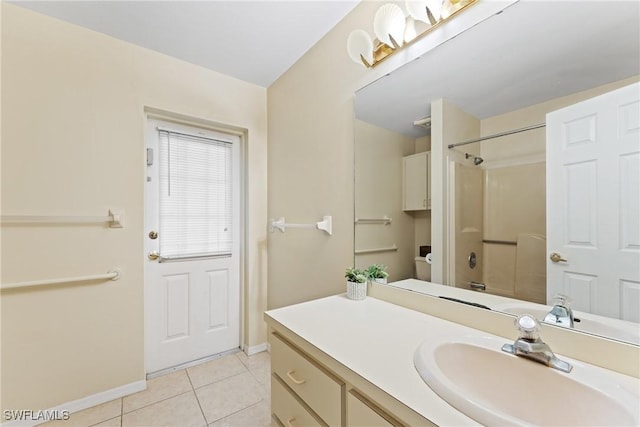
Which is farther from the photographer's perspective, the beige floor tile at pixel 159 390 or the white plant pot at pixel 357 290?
the beige floor tile at pixel 159 390

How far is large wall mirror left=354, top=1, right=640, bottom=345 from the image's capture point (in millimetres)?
734

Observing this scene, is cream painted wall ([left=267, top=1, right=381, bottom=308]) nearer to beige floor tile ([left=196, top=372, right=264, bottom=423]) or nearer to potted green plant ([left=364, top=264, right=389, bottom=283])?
potted green plant ([left=364, top=264, right=389, bottom=283])

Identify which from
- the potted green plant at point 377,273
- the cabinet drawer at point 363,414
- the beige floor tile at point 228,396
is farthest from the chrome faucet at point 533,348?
the beige floor tile at point 228,396

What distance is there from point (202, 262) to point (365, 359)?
1834mm

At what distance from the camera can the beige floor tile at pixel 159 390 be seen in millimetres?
1691

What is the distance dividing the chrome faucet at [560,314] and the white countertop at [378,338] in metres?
0.27

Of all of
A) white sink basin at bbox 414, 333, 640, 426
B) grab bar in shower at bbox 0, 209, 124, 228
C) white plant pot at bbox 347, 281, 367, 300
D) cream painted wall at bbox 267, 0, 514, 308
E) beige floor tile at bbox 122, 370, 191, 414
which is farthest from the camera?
beige floor tile at bbox 122, 370, 191, 414

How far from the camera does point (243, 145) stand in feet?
7.89

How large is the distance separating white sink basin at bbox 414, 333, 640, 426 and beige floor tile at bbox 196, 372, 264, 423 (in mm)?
1438

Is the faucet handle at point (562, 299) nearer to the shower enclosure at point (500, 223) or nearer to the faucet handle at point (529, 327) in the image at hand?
the shower enclosure at point (500, 223)

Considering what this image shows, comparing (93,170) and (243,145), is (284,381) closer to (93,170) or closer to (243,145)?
(93,170)

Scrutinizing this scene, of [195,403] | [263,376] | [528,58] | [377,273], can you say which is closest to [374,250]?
[377,273]

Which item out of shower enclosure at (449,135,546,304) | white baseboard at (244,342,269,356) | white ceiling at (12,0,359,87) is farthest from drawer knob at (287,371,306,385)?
white ceiling at (12,0,359,87)

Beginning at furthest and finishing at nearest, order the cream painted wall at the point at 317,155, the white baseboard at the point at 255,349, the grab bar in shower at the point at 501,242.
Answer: the white baseboard at the point at 255,349 < the cream painted wall at the point at 317,155 < the grab bar in shower at the point at 501,242
